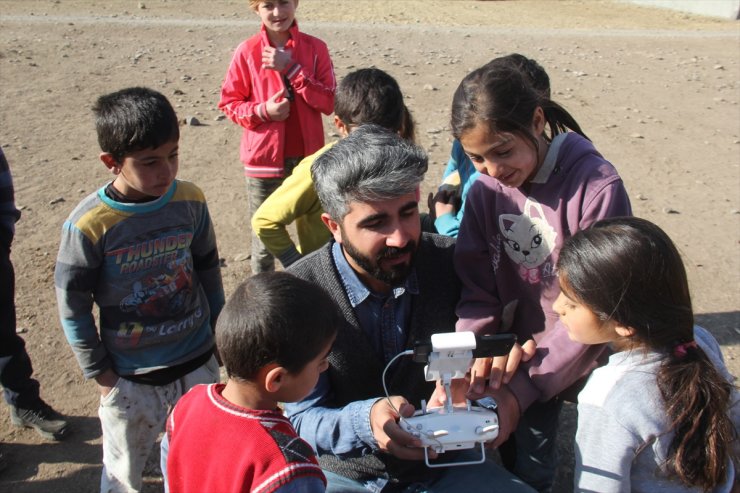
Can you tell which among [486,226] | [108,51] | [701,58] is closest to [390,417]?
[486,226]

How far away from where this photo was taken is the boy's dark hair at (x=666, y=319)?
1872 millimetres

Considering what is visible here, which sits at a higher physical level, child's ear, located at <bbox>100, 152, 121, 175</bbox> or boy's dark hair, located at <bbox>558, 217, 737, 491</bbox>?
child's ear, located at <bbox>100, 152, 121, 175</bbox>

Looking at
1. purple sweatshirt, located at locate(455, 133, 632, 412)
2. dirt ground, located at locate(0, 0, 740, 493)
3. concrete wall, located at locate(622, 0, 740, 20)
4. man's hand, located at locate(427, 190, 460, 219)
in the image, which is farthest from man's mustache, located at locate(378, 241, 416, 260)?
concrete wall, located at locate(622, 0, 740, 20)

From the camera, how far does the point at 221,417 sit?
1.85 m

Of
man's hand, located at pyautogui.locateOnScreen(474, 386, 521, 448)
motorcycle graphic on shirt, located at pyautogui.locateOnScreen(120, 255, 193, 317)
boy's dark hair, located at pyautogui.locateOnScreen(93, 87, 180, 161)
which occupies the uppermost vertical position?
boy's dark hair, located at pyautogui.locateOnScreen(93, 87, 180, 161)

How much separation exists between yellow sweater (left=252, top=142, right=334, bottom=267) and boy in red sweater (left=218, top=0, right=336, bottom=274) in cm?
94

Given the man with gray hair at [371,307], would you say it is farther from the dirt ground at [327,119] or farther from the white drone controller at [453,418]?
the dirt ground at [327,119]

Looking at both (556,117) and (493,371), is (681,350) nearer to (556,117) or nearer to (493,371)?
(493,371)

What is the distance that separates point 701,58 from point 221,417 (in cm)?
1254

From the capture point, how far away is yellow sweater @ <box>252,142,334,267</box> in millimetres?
3336

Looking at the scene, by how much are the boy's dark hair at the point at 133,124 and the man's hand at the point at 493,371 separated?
1481mm

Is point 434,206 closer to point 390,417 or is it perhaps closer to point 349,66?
point 390,417

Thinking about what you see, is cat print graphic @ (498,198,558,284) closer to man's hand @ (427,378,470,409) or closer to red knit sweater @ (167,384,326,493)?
man's hand @ (427,378,470,409)

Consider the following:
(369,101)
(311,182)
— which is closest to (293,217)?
(311,182)
